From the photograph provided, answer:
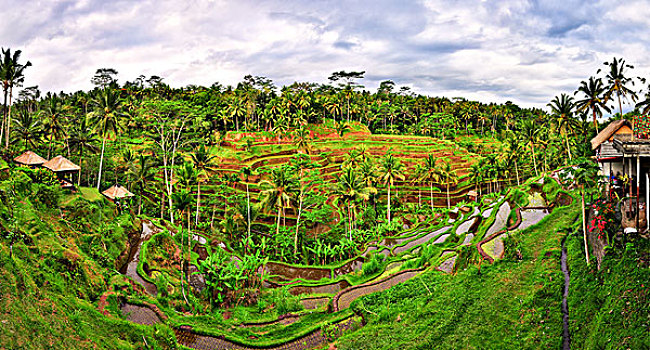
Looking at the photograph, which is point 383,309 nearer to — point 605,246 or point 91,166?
point 605,246

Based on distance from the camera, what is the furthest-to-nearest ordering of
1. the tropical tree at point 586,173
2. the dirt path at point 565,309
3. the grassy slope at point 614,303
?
the tropical tree at point 586,173 < the dirt path at point 565,309 < the grassy slope at point 614,303

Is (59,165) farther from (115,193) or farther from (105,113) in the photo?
(105,113)

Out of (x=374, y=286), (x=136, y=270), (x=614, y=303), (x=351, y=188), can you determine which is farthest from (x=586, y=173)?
(x=351, y=188)

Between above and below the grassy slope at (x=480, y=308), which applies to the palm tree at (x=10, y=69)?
above

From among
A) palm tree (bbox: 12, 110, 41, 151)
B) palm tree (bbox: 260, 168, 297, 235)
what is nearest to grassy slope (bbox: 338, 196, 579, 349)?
palm tree (bbox: 260, 168, 297, 235)

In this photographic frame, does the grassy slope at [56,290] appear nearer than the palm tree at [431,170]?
Yes

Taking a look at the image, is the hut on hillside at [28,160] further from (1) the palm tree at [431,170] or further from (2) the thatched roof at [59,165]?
(1) the palm tree at [431,170]

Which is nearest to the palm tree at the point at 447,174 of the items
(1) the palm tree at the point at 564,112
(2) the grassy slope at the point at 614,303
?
(1) the palm tree at the point at 564,112

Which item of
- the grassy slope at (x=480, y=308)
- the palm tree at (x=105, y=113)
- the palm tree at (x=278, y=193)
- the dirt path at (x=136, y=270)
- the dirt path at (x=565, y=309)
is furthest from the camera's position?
the palm tree at (x=105, y=113)

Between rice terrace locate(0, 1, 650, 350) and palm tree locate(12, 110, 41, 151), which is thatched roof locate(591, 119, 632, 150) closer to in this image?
rice terrace locate(0, 1, 650, 350)
